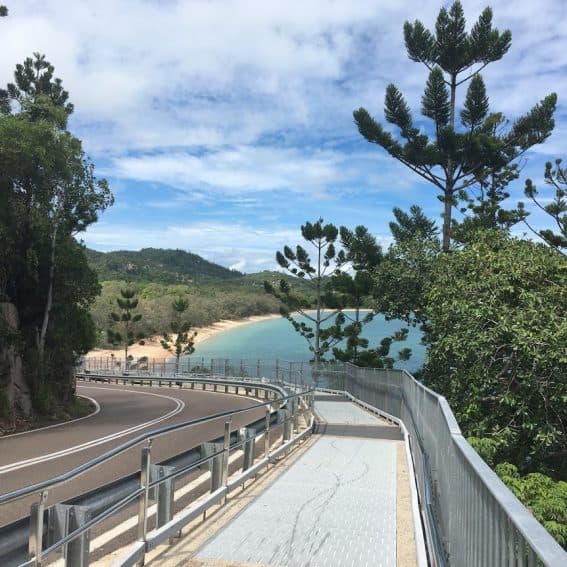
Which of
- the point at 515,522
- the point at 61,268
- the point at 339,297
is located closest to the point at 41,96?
the point at 61,268

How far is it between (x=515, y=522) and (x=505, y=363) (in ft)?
34.7

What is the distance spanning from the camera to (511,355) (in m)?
11.5

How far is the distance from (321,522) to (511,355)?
6.60 m

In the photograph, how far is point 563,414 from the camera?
1151cm

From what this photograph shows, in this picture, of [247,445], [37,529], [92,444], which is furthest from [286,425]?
[37,529]

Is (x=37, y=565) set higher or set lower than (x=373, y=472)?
higher

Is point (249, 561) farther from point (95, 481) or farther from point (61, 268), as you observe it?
point (61, 268)

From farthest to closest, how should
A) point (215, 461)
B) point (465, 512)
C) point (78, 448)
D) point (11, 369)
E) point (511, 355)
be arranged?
point (11, 369) → point (78, 448) → point (511, 355) → point (215, 461) → point (465, 512)

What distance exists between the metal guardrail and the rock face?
48.1 ft

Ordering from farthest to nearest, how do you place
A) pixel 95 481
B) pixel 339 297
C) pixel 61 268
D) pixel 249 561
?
pixel 339 297, pixel 61 268, pixel 95 481, pixel 249 561

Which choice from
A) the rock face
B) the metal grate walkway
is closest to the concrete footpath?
the metal grate walkway

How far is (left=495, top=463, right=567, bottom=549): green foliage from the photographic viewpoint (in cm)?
849

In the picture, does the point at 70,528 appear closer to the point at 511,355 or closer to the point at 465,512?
the point at 465,512

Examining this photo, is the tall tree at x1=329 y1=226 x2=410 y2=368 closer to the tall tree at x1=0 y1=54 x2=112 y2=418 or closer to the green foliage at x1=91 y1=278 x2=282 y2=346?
the tall tree at x1=0 y1=54 x2=112 y2=418
